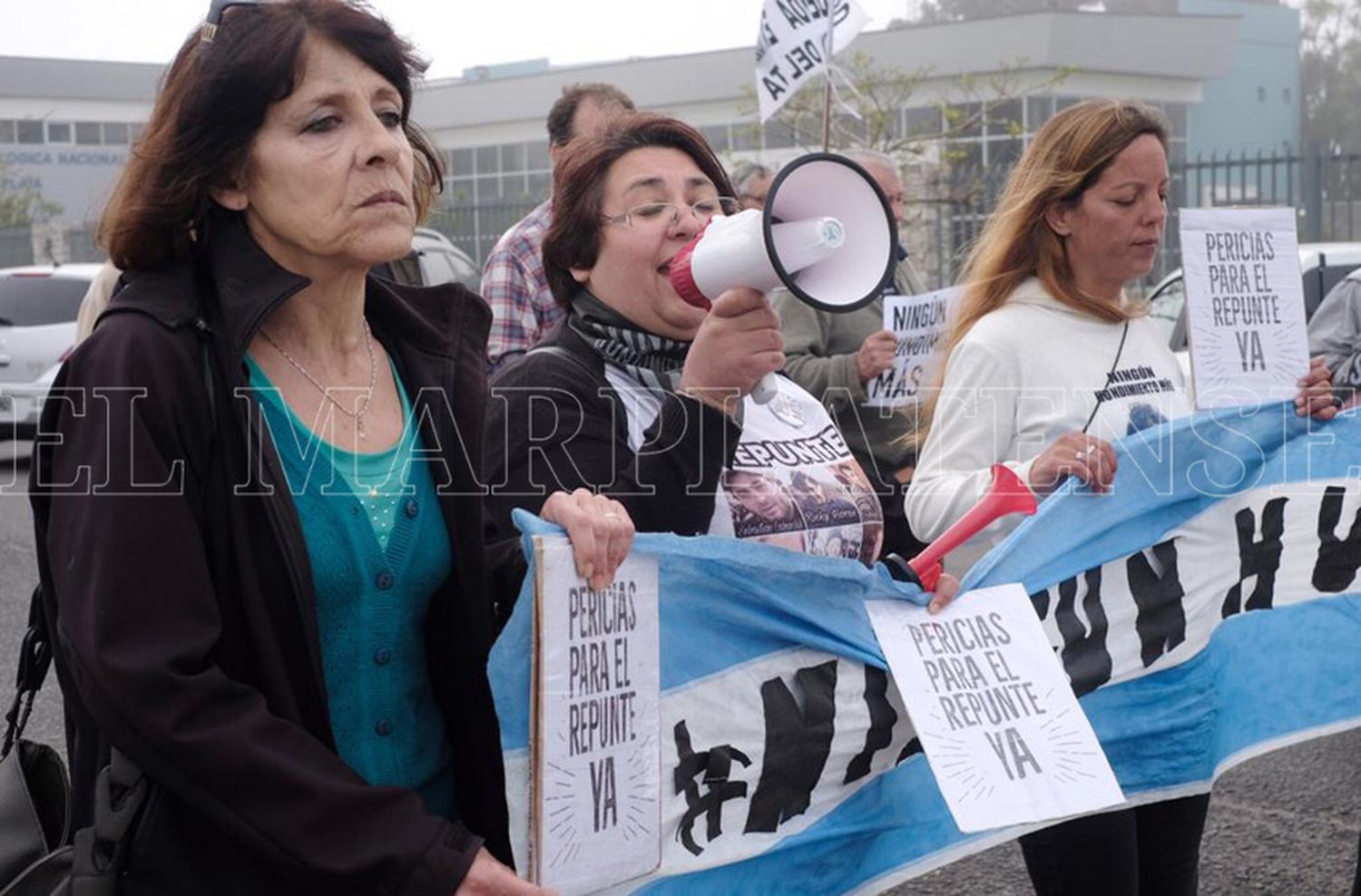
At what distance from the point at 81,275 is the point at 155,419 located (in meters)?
13.6

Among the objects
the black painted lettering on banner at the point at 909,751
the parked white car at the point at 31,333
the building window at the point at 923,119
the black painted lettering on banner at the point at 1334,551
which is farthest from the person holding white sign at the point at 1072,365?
the building window at the point at 923,119

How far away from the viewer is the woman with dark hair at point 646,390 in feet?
7.91

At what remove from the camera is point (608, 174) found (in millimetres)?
2809

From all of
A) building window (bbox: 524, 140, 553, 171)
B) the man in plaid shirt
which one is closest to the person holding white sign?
Answer: the man in plaid shirt

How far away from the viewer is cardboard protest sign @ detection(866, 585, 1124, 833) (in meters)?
2.57

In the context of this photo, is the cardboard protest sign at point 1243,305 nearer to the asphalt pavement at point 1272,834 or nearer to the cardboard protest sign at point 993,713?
the asphalt pavement at point 1272,834

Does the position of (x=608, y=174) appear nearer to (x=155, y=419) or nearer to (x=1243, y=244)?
(x=155, y=419)

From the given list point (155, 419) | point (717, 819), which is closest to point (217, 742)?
point (155, 419)

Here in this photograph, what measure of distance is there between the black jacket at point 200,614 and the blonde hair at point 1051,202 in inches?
76.3

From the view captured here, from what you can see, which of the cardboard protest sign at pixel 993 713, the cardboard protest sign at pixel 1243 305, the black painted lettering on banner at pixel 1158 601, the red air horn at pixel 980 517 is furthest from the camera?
the cardboard protest sign at pixel 1243 305

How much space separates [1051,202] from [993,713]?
4.50ft

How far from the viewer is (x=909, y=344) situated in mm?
5398

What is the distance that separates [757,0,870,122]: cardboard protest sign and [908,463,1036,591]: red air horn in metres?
5.53

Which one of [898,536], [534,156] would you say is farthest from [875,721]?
[534,156]
